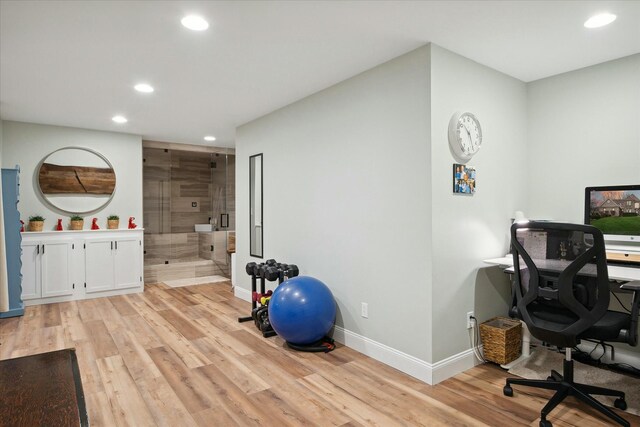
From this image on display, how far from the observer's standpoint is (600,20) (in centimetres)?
240

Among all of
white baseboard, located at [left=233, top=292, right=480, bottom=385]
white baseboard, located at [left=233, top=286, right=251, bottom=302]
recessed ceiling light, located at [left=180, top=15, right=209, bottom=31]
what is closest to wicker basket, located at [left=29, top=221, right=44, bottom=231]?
white baseboard, located at [left=233, top=286, right=251, bottom=302]

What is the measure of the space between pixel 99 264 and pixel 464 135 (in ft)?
17.0

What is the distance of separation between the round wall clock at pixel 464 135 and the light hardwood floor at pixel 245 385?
171cm

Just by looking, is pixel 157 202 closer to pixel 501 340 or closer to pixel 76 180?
pixel 76 180

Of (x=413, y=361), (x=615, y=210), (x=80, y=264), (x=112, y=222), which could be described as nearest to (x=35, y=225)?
(x=80, y=264)

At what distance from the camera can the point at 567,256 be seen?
7.14 feet

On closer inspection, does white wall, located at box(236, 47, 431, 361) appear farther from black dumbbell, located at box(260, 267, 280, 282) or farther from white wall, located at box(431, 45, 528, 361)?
black dumbbell, located at box(260, 267, 280, 282)

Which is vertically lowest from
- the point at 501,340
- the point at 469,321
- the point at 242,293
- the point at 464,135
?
the point at 242,293

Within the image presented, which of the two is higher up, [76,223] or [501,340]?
[76,223]

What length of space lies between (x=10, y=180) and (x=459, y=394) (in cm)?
516

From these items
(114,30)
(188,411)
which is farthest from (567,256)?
(114,30)

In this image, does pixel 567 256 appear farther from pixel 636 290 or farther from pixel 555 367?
pixel 555 367

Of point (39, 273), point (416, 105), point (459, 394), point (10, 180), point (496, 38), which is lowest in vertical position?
point (459, 394)

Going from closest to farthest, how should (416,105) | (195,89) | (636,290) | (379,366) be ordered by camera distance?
(636,290)
(416,105)
(379,366)
(195,89)
